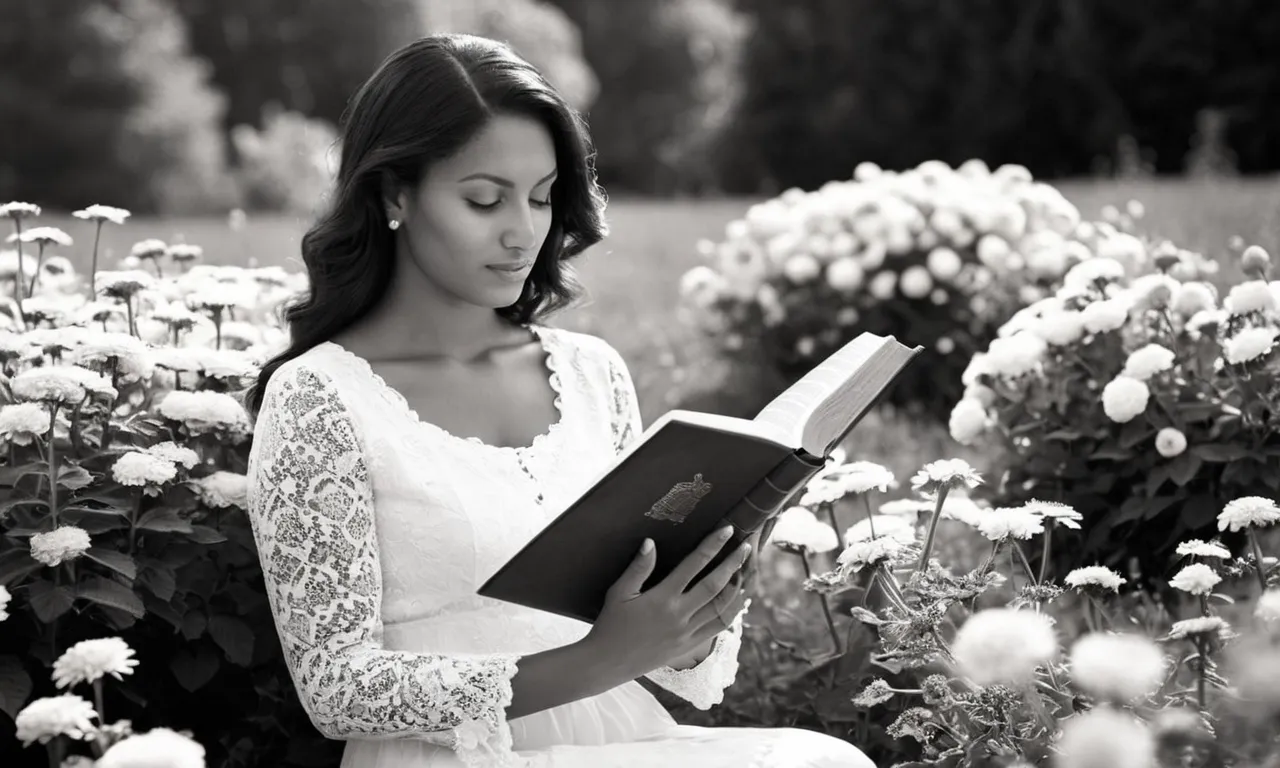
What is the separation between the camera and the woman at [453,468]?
191cm

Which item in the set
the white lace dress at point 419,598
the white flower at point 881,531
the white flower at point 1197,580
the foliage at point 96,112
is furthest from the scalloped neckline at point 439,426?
the foliage at point 96,112

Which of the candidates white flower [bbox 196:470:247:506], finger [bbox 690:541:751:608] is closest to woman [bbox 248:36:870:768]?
finger [bbox 690:541:751:608]

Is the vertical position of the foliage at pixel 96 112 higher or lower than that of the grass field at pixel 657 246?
lower

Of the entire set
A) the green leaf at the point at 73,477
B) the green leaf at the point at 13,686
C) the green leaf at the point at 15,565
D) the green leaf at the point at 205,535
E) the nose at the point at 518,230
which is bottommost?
the green leaf at the point at 13,686

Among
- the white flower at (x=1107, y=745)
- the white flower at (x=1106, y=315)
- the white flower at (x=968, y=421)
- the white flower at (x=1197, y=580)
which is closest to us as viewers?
the white flower at (x=1107, y=745)

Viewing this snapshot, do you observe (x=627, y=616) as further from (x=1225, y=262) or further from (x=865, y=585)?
(x=1225, y=262)

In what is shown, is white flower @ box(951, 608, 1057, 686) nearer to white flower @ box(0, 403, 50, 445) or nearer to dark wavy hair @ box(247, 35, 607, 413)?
dark wavy hair @ box(247, 35, 607, 413)

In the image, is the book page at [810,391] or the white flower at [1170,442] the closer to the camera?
the book page at [810,391]

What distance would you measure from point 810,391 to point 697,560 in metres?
0.26

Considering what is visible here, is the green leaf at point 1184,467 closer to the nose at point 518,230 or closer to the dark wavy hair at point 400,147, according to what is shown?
the dark wavy hair at point 400,147

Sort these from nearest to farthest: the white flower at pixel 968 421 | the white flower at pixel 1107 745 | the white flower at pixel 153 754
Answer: the white flower at pixel 1107 745 → the white flower at pixel 153 754 → the white flower at pixel 968 421

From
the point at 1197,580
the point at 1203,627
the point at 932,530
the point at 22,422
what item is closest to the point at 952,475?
the point at 932,530

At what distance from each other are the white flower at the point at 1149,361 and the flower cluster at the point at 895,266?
6.36 ft

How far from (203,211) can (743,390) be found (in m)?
21.1
